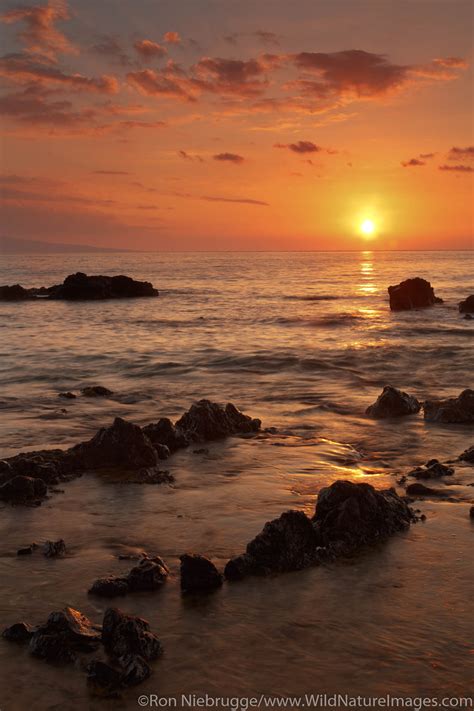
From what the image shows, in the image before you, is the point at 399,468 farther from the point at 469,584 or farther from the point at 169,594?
the point at 169,594

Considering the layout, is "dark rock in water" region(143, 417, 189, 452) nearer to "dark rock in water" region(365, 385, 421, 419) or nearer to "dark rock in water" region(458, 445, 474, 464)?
"dark rock in water" region(365, 385, 421, 419)

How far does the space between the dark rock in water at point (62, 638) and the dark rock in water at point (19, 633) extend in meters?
0.11

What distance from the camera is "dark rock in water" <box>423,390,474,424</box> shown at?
58.1 feet

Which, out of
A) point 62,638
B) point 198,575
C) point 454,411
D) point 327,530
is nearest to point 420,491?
point 327,530

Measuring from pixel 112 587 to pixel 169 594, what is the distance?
69cm

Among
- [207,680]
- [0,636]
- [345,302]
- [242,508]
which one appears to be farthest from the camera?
[345,302]

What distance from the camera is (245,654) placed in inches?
293

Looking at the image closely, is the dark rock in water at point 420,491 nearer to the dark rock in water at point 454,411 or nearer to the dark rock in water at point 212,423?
the dark rock in water at point 212,423

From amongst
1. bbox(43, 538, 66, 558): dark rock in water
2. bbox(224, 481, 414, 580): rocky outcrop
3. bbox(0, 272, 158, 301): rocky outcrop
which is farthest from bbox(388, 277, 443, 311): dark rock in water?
bbox(43, 538, 66, 558): dark rock in water

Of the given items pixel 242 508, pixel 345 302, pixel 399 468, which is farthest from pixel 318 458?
pixel 345 302

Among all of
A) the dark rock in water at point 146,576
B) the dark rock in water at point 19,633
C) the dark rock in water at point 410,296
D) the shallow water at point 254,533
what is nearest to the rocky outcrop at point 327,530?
the shallow water at point 254,533

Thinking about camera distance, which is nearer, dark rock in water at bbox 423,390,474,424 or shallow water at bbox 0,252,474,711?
shallow water at bbox 0,252,474,711

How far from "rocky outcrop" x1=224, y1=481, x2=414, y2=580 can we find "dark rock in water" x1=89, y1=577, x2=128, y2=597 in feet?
4.35

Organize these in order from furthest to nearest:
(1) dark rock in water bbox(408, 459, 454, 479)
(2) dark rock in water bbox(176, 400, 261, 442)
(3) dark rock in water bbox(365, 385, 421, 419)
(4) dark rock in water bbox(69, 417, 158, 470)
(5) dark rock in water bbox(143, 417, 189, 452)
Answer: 1. (3) dark rock in water bbox(365, 385, 421, 419)
2. (2) dark rock in water bbox(176, 400, 261, 442)
3. (5) dark rock in water bbox(143, 417, 189, 452)
4. (4) dark rock in water bbox(69, 417, 158, 470)
5. (1) dark rock in water bbox(408, 459, 454, 479)
